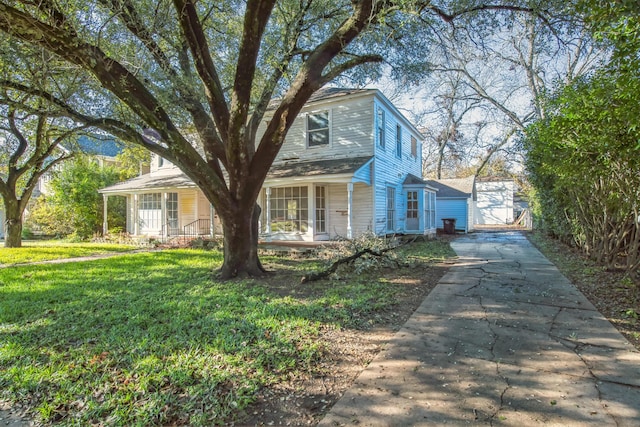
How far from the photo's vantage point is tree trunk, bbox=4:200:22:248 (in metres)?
13.7

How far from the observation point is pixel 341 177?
1094 cm

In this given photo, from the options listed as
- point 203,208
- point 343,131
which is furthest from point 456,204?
point 203,208

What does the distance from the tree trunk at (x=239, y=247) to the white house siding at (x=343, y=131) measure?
249 inches

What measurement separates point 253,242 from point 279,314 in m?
3.11

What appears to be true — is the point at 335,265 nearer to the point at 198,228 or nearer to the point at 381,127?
the point at 381,127

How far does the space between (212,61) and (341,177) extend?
5218 mm

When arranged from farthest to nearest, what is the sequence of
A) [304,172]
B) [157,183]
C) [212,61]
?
[157,183] < [304,172] < [212,61]

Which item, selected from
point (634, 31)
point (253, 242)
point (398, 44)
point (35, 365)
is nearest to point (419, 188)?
point (398, 44)

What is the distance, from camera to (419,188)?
15695 millimetres

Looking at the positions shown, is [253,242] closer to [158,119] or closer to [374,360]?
[158,119]

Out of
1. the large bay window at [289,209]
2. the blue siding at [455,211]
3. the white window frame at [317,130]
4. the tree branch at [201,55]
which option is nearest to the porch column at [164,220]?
the large bay window at [289,209]

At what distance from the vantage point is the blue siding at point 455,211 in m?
22.4

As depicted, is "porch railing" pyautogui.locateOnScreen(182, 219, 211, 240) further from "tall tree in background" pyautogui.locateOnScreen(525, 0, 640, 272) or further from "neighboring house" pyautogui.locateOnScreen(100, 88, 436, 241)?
"tall tree in background" pyautogui.locateOnScreen(525, 0, 640, 272)

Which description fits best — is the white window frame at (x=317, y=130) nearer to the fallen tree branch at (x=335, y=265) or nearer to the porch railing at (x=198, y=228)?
the fallen tree branch at (x=335, y=265)
